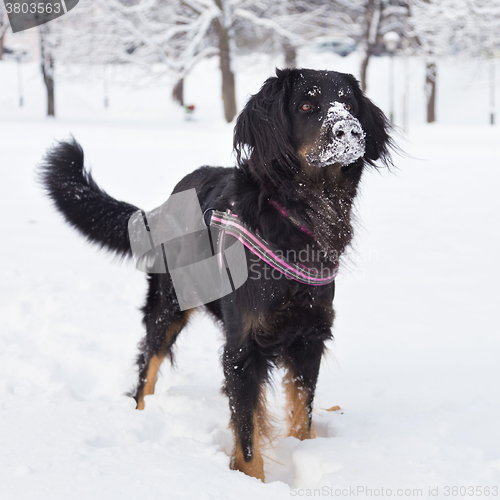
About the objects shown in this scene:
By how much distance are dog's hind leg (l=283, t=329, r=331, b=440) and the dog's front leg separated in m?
0.22

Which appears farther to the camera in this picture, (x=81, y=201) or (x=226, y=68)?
(x=226, y=68)

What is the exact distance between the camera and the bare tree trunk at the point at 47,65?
17328 millimetres

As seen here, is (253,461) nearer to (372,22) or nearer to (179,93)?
(372,22)

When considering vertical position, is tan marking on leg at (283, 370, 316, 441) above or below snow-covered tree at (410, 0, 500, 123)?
below

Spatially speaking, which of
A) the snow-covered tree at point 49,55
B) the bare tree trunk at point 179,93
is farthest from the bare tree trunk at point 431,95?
the snow-covered tree at point 49,55

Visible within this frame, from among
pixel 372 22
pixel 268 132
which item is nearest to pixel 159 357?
pixel 268 132

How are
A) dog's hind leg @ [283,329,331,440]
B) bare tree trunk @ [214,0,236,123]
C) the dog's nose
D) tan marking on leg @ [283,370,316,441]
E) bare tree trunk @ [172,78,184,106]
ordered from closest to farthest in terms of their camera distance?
1. the dog's nose
2. dog's hind leg @ [283,329,331,440]
3. tan marking on leg @ [283,370,316,441]
4. bare tree trunk @ [214,0,236,123]
5. bare tree trunk @ [172,78,184,106]

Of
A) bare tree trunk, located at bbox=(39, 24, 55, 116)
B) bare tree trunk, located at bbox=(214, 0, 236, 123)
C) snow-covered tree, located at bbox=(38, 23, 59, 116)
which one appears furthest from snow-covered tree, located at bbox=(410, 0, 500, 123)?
bare tree trunk, located at bbox=(39, 24, 55, 116)

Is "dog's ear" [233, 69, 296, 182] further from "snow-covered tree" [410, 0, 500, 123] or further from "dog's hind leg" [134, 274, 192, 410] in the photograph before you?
"snow-covered tree" [410, 0, 500, 123]

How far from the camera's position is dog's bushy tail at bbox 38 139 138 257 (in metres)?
2.93

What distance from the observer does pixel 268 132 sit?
85.6 inches

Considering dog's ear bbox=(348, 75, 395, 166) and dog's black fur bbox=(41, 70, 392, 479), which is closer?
dog's black fur bbox=(41, 70, 392, 479)

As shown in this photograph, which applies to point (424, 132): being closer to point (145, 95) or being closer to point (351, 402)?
point (351, 402)

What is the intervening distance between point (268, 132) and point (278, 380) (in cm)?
177
